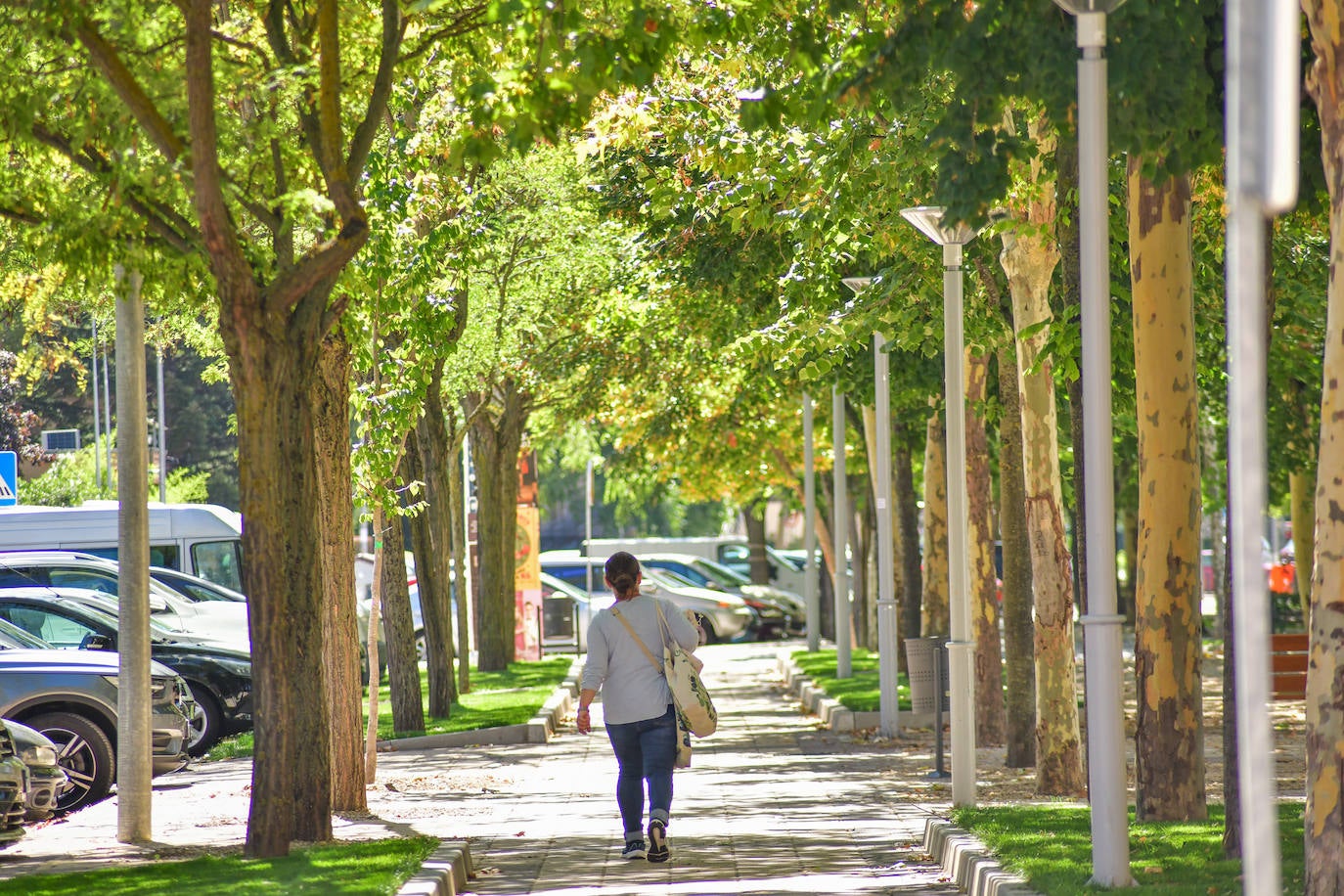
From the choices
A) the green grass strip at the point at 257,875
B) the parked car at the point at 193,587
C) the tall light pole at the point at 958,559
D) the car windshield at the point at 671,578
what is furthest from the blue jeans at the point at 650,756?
the car windshield at the point at 671,578

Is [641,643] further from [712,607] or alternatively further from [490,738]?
[712,607]

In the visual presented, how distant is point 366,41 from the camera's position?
11.5 meters

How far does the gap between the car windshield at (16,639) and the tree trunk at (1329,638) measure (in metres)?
11.2

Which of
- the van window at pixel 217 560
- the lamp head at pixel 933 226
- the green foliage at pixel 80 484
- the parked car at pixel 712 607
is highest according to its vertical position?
the lamp head at pixel 933 226

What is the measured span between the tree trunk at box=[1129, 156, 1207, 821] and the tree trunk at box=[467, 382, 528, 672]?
719 inches

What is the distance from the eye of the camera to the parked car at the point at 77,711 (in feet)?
43.2

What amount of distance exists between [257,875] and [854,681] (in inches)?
623

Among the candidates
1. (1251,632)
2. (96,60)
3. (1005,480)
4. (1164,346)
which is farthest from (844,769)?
(1251,632)

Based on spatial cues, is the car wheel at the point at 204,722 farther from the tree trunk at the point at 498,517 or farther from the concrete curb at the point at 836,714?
the tree trunk at the point at 498,517

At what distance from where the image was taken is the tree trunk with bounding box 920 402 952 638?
22.2 m

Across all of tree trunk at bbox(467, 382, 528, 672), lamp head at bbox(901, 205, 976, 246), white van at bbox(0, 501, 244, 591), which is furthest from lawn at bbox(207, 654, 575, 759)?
lamp head at bbox(901, 205, 976, 246)

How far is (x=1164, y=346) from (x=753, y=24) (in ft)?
9.53

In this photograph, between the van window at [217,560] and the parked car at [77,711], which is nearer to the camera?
the parked car at [77,711]

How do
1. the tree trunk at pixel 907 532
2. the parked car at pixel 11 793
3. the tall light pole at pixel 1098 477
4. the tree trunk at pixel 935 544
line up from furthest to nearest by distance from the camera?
the tree trunk at pixel 907 532, the tree trunk at pixel 935 544, the parked car at pixel 11 793, the tall light pole at pixel 1098 477
